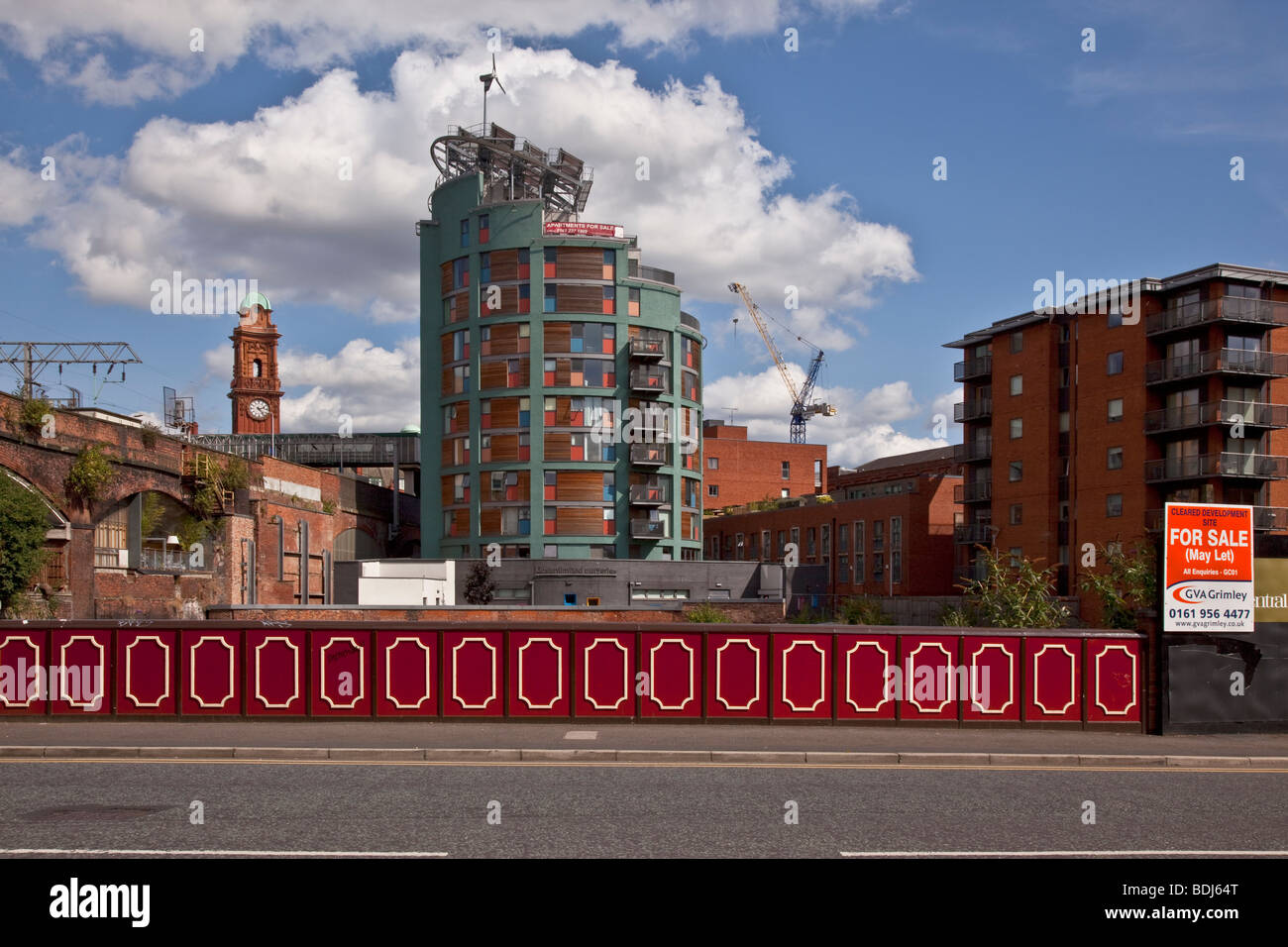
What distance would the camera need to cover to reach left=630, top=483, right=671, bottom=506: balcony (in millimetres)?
78875

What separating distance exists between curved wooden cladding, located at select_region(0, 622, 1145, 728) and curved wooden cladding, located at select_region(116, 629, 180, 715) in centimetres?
2

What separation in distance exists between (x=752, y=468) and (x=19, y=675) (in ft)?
→ 368

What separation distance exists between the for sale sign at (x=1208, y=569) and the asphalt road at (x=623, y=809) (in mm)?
3978

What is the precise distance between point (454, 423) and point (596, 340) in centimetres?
1173

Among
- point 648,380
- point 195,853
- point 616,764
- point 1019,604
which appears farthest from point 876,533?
point 195,853

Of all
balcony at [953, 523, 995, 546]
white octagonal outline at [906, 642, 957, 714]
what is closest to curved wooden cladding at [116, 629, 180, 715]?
white octagonal outline at [906, 642, 957, 714]

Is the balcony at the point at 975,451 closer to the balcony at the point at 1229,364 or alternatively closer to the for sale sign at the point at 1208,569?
the balcony at the point at 1229,364

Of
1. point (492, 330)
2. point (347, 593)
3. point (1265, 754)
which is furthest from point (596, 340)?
point (1265, 754)

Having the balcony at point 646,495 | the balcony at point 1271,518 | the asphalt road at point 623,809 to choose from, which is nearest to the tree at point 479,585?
the balcony at point 646,495

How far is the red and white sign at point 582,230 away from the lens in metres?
79.1

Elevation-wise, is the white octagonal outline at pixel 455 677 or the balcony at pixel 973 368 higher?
the balcony at pixel 973 368

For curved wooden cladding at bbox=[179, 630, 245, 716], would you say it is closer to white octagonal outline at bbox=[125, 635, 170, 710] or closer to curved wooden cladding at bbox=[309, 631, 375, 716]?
white octagonal outline at bbox=[125, 635, 170, 710]
